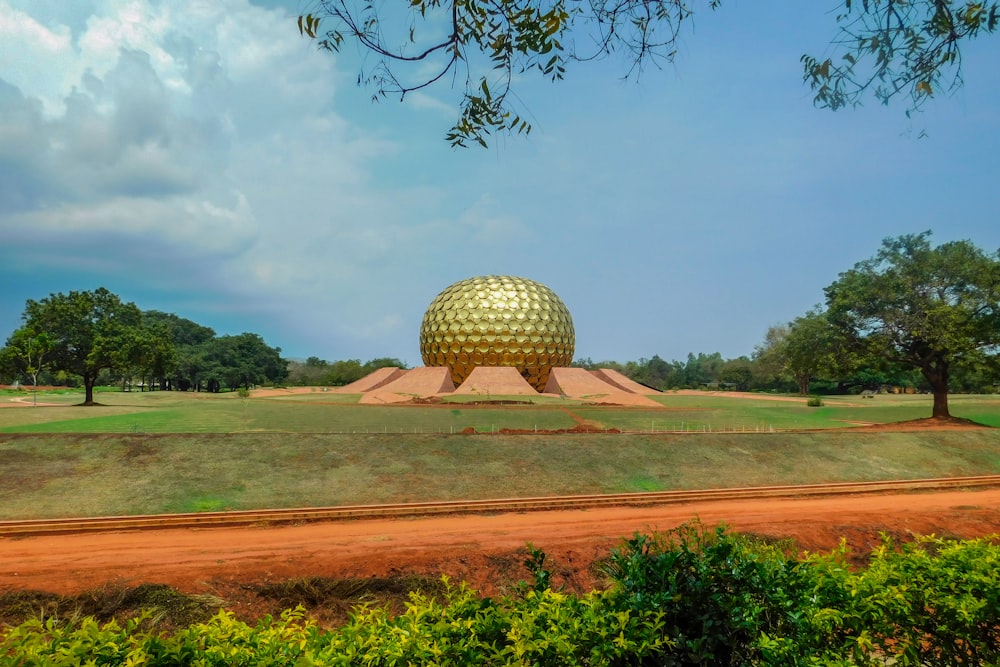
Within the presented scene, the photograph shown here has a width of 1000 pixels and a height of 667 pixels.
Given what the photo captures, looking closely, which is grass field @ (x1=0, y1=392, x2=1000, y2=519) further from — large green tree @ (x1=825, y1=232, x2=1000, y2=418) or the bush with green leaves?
the bush with green leaves

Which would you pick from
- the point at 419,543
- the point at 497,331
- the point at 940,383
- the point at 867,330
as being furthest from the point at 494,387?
the point at 419,543

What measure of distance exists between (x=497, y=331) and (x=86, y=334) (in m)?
25.7

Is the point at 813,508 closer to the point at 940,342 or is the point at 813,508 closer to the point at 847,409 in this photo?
the point at 940,342

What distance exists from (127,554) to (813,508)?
1449cm

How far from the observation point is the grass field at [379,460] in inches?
496

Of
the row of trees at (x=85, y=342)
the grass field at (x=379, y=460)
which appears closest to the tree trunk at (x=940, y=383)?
the grass field at (x=379, y=460)

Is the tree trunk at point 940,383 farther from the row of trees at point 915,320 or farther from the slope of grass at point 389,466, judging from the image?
the slope of grass at point 389,466

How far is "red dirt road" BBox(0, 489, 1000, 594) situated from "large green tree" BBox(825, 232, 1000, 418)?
562 inches

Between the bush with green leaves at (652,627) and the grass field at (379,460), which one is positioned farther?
the grass field at (379,460)

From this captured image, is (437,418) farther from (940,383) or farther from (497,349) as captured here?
(940,383)

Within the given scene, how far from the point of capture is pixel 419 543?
10078mm

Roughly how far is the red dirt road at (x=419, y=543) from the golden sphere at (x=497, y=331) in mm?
28639

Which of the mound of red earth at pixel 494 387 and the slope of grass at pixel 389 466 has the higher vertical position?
the mound of red earth at pixel 494 387

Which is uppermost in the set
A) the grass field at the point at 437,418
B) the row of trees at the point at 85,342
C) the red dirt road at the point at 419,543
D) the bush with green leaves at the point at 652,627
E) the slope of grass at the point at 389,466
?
the row of trees at the point at 85,342
